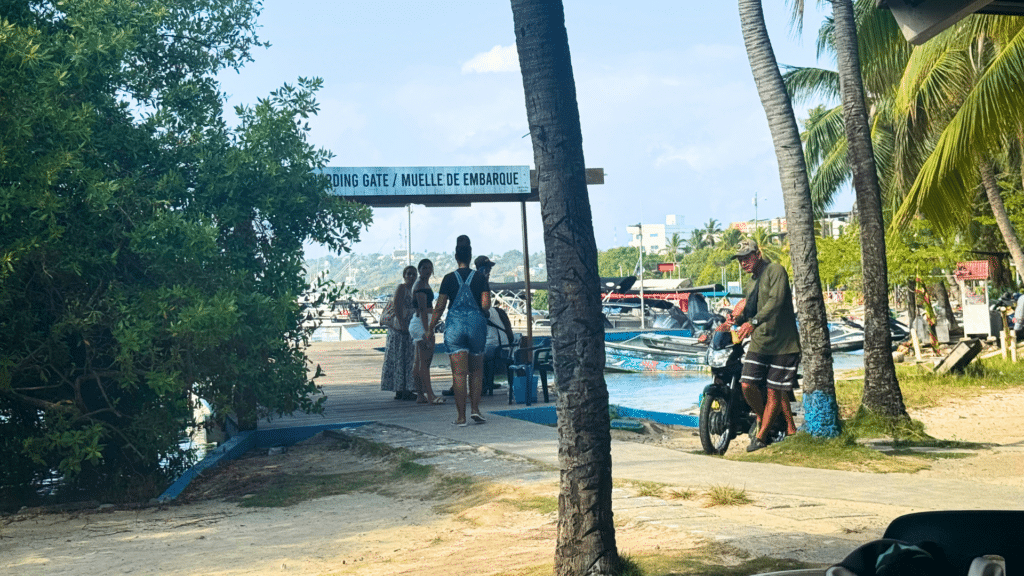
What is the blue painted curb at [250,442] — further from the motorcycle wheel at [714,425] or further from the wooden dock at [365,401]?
the motorcycle wheel at [714,425]

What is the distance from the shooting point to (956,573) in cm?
203

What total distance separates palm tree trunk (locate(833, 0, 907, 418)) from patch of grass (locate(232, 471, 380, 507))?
579 cm

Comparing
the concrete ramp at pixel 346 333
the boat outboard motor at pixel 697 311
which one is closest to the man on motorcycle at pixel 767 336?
the boat outboard motor at pixel 697 311

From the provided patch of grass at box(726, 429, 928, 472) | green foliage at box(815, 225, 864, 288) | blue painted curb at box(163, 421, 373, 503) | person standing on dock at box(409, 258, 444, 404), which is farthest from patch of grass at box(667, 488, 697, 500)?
green foliage at box(815, 225, 864, 288)

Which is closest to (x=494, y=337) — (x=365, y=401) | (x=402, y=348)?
(x=402, y=348)

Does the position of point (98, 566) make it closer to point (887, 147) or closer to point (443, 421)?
point (443, 421)

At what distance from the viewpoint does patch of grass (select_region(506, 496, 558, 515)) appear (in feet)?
22.3

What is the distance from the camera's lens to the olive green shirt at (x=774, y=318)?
9.65 m

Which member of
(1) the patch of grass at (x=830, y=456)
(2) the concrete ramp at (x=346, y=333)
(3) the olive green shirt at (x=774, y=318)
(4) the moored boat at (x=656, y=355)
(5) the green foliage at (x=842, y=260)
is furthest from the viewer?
(2) the concrete ramp at (x=346, y=333)

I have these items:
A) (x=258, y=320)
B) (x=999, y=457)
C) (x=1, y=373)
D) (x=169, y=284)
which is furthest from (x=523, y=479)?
(x=999, y=457)

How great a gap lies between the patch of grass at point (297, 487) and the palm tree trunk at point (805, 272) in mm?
4462

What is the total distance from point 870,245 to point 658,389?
10081 mm

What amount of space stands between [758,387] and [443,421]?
11.8 ft

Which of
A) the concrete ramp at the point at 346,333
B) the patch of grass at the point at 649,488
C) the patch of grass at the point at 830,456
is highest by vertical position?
the concrete ramp at the point at 346,333
